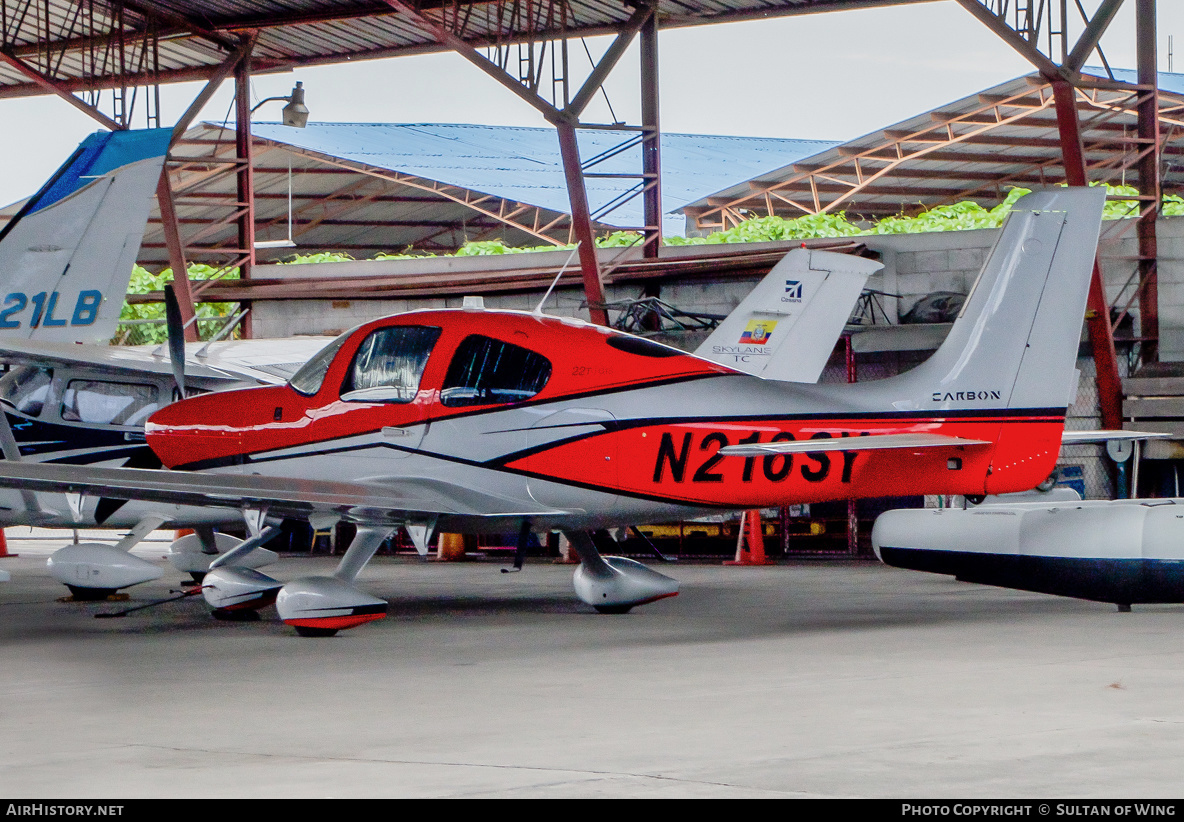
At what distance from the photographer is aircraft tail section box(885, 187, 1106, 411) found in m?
9.20

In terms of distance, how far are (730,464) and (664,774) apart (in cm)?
516

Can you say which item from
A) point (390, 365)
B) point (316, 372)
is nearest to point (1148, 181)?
→ point (390, 365)

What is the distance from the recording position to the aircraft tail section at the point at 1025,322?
9203 mm

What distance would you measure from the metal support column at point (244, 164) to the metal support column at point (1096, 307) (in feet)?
43.7

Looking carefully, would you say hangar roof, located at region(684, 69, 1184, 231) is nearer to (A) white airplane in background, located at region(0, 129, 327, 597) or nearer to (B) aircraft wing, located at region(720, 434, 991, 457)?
(A) white airplane in background, located at region(0, 129, 327, 597)

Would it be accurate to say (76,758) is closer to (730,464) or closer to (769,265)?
(730,464)

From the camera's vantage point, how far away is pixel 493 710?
5934mm

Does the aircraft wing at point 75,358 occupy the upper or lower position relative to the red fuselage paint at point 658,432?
upper

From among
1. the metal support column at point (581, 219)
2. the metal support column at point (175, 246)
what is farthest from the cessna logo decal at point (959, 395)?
the metal support column at point (175, 246)

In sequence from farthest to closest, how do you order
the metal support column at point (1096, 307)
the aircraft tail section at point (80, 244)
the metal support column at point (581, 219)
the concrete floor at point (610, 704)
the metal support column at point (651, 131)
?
the metal support column at point (651, 131)
the metal support column at point (581, 219)
the metal support column at point (1096, 307)
the aircraft tail section at point (80, 244)
the concrete floor at point (610, 704)

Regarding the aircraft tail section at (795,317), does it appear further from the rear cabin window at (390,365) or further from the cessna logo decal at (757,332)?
the rear cabin window at (390,365)

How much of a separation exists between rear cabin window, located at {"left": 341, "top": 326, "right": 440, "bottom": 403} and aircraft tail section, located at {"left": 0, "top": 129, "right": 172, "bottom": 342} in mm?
2909

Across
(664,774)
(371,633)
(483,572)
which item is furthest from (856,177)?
(664,774)

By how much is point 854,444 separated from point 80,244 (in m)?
7.07
